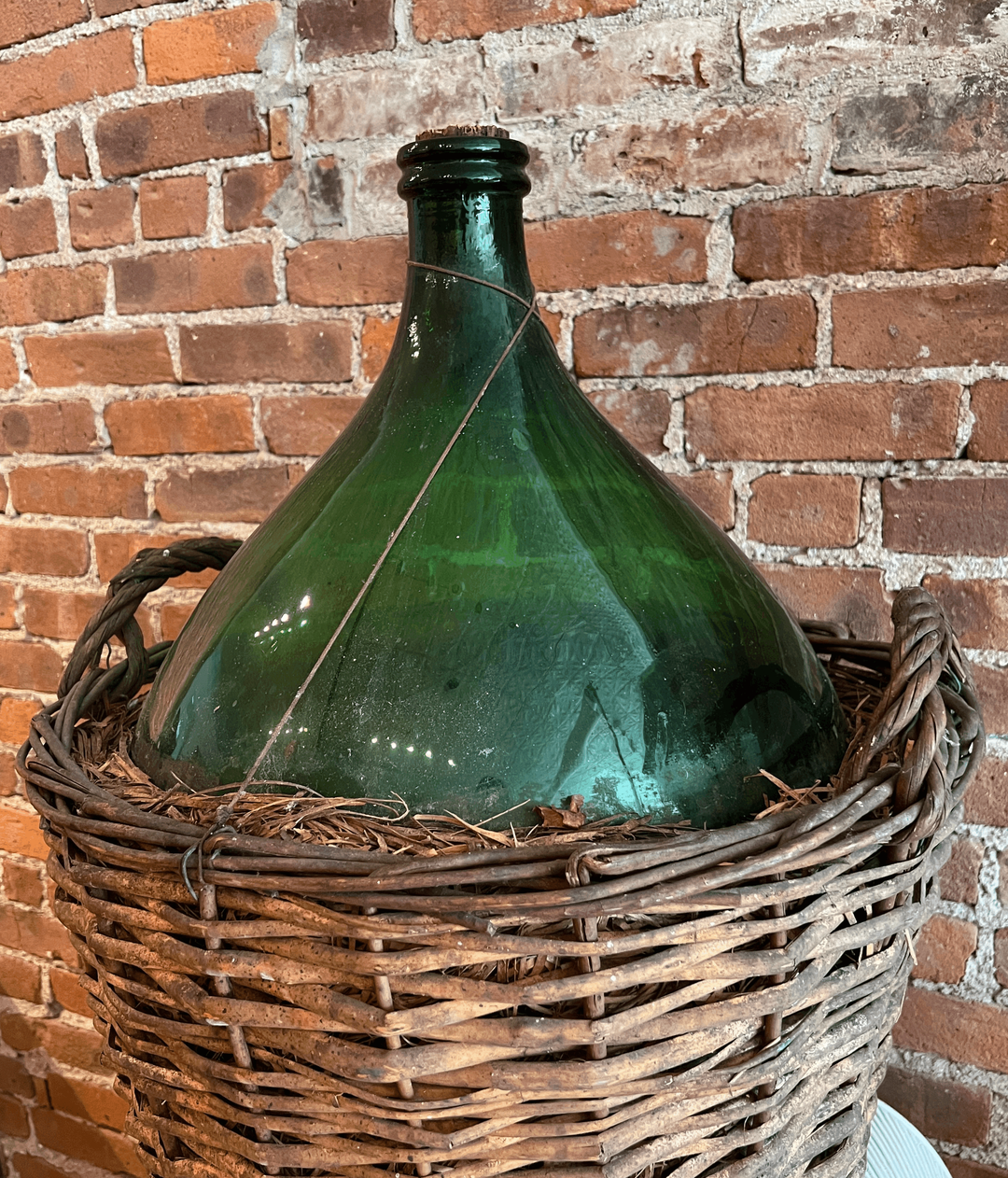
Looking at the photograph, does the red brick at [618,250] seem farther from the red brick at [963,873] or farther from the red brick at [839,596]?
the red brick at [963,873]

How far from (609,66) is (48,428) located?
702 mm

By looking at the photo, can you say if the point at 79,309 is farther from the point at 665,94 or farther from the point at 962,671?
the point at 962,671

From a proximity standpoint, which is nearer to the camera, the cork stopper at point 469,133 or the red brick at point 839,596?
the cork stopper at point 469,133

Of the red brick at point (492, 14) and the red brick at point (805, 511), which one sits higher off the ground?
the red brick at point (492, 14)

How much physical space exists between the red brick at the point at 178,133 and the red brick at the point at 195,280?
0.28ft

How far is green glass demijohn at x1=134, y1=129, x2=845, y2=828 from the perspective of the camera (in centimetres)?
44

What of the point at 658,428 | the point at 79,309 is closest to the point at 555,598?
the point at 658,428

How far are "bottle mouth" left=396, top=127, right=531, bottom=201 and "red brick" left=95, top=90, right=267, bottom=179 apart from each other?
0.51 m

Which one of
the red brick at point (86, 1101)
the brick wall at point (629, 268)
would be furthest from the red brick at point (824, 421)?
the red brick at point (86, 1101)

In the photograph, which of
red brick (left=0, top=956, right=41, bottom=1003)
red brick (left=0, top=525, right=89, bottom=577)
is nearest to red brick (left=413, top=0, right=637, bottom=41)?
red brick (left=0, top=525, right=89, bottom=577)

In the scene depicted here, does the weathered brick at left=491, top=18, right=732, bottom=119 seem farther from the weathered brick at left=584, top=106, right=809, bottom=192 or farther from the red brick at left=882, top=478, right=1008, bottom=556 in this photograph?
the red brick at left=882, top=478, right=1008, bottom=556

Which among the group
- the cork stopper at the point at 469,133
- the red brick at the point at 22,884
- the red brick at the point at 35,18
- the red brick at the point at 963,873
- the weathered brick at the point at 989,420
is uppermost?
the red brick at the point at 35,18

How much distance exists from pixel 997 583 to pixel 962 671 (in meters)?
0.27

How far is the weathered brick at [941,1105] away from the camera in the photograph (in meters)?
0.83
